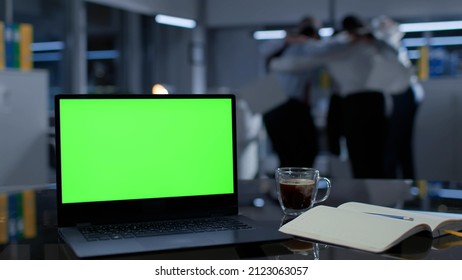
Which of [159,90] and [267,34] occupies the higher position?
[267,34]

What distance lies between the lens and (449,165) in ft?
14.0

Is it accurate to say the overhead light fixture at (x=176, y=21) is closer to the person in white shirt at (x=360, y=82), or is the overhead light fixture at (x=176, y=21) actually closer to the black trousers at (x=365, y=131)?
the person in white shirt at (x=360, y=82)

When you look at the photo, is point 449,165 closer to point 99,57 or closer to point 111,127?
point 99,57

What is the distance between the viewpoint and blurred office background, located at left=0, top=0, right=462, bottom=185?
3.20 meters

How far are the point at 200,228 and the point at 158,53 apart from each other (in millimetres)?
5475

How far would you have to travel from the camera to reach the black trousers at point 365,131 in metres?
3.68

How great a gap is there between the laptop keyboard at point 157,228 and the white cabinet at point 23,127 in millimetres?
2174

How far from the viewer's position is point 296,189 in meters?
1.13

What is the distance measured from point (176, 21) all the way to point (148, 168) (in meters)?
5.54

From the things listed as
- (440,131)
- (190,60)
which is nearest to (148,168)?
(440,131)

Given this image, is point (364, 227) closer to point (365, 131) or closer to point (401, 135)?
point (365, 131)

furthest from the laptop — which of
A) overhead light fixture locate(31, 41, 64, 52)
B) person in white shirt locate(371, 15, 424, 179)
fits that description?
overhead light fixture locate(31, 41, 64, 52)

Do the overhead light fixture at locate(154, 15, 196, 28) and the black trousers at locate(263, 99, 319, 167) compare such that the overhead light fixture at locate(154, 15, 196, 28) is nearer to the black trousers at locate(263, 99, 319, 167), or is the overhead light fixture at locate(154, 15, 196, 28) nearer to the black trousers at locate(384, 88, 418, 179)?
the black trousers at locate(263, 99, 319, 167)
